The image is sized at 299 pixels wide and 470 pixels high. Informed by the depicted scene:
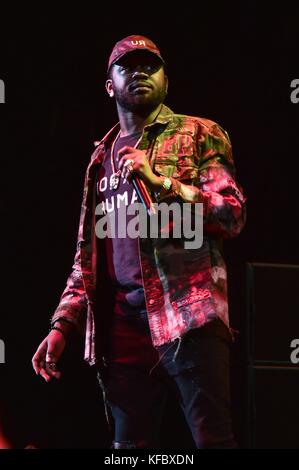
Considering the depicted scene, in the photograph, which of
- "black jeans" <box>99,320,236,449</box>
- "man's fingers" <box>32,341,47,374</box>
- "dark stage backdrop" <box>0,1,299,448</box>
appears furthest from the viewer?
"dark stage backdrop" <box>0,1,299,448</box>

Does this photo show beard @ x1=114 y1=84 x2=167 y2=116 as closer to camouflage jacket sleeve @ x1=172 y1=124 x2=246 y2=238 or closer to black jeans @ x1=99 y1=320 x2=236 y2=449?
camouflage jacket sleeve @ x1=172 y1=124 x2=246 y2=238

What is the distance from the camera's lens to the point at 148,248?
1926mm

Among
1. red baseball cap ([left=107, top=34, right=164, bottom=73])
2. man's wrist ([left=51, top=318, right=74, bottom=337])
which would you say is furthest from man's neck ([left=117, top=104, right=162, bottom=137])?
man's wrist ([left=51, top=318, right=74, bottom=337])

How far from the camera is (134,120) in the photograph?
216cm

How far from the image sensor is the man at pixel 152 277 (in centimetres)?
179

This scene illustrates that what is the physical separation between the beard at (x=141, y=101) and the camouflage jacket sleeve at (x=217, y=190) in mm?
192

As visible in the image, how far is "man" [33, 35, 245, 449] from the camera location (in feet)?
5.86

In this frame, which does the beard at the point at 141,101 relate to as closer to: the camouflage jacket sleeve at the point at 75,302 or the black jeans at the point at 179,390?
the camouflage jacket sleeve at the point at 75,302

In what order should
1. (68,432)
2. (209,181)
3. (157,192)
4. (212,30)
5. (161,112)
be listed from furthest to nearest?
(212,30)
(68,432)
(161,112)
(209,181)
(157,192)

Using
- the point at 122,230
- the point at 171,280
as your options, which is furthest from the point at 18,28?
the point at 171,280

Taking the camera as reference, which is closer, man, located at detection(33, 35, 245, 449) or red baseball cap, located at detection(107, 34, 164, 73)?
man, located at detection(33, 35, 245, 449)

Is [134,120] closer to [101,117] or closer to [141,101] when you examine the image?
[141,101]
